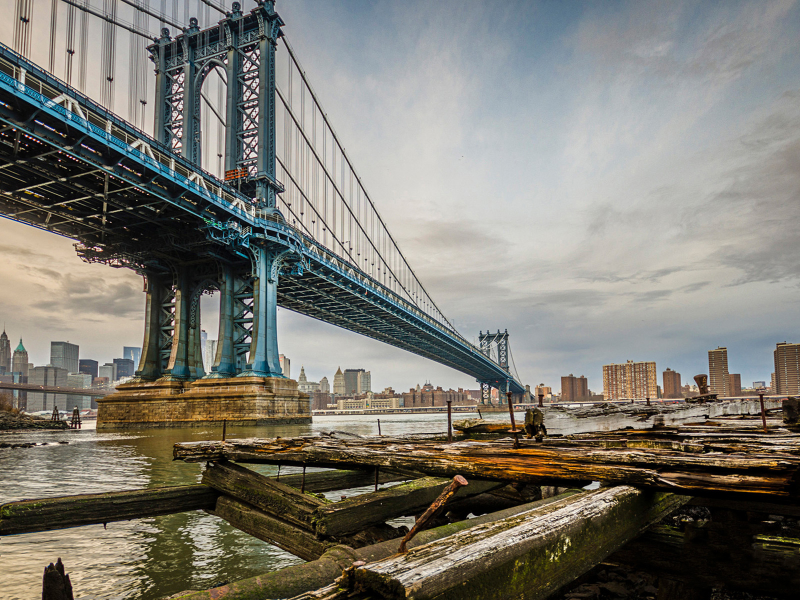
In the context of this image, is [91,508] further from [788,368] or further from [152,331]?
[788,368]

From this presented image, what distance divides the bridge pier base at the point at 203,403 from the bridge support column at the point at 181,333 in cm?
124

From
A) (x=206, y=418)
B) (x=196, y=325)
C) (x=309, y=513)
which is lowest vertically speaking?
(x=206, y=418)

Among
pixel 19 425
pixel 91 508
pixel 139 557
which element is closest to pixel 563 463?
pixel 91 508

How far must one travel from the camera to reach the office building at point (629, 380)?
14188 centimetres

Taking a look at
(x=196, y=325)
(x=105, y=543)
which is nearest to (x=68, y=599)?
(x=105, y=543)

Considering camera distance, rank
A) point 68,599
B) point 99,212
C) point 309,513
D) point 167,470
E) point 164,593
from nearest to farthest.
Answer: point 68,599 < point 309,513 < point 164,593 < point 167,470 < point 99,212

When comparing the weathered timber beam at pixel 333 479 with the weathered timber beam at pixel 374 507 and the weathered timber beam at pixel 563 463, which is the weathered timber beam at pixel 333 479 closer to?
the weathered timber beam at pixel 563 463

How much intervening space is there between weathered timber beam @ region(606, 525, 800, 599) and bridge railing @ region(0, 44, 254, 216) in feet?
95.4

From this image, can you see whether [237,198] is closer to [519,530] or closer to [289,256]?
[289,256]

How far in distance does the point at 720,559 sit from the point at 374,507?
8.35ft

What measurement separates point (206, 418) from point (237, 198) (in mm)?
16051

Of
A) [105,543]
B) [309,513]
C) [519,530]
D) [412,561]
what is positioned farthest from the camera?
[105,543]

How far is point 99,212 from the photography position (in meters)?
34.5

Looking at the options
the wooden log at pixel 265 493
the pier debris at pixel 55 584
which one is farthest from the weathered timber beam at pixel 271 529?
the pier debris at pixel 55 584
